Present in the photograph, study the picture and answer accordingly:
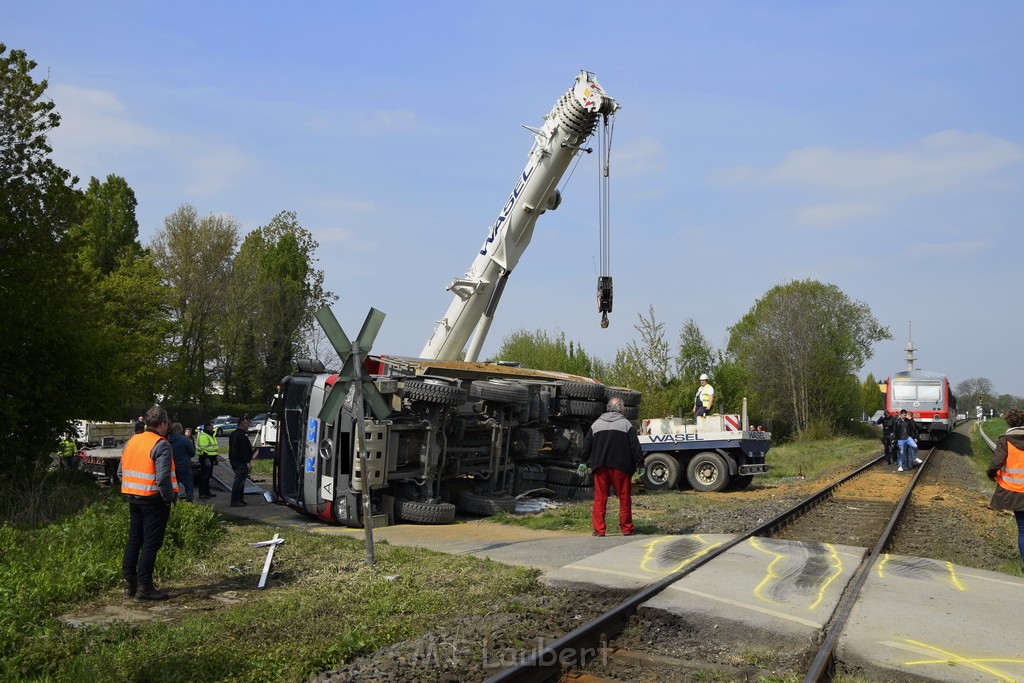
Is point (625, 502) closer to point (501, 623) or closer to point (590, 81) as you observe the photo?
point (501, 623)

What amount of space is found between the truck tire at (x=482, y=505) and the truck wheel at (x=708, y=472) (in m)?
5.40

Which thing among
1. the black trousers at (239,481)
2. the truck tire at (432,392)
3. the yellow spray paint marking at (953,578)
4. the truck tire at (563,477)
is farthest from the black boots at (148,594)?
the truck tire at (563,477)

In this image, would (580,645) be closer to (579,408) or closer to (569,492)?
(579,408)

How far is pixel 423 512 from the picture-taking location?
12.2 meters

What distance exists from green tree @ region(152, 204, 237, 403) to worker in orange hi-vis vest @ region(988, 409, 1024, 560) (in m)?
45.3

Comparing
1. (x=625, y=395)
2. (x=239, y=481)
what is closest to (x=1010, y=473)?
(x=625, y=395)

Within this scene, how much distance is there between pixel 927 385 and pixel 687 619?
32.6 m

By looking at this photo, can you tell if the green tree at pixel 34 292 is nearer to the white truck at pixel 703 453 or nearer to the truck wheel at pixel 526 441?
the truck wheel at pixel 526 441

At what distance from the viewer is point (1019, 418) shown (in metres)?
8.83

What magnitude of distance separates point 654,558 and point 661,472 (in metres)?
9.03

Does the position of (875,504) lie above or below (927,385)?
below

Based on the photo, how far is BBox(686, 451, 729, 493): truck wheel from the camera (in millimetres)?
17395

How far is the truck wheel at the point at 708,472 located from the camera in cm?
1740

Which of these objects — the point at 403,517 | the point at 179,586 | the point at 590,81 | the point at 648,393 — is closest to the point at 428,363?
the point at 403,517
